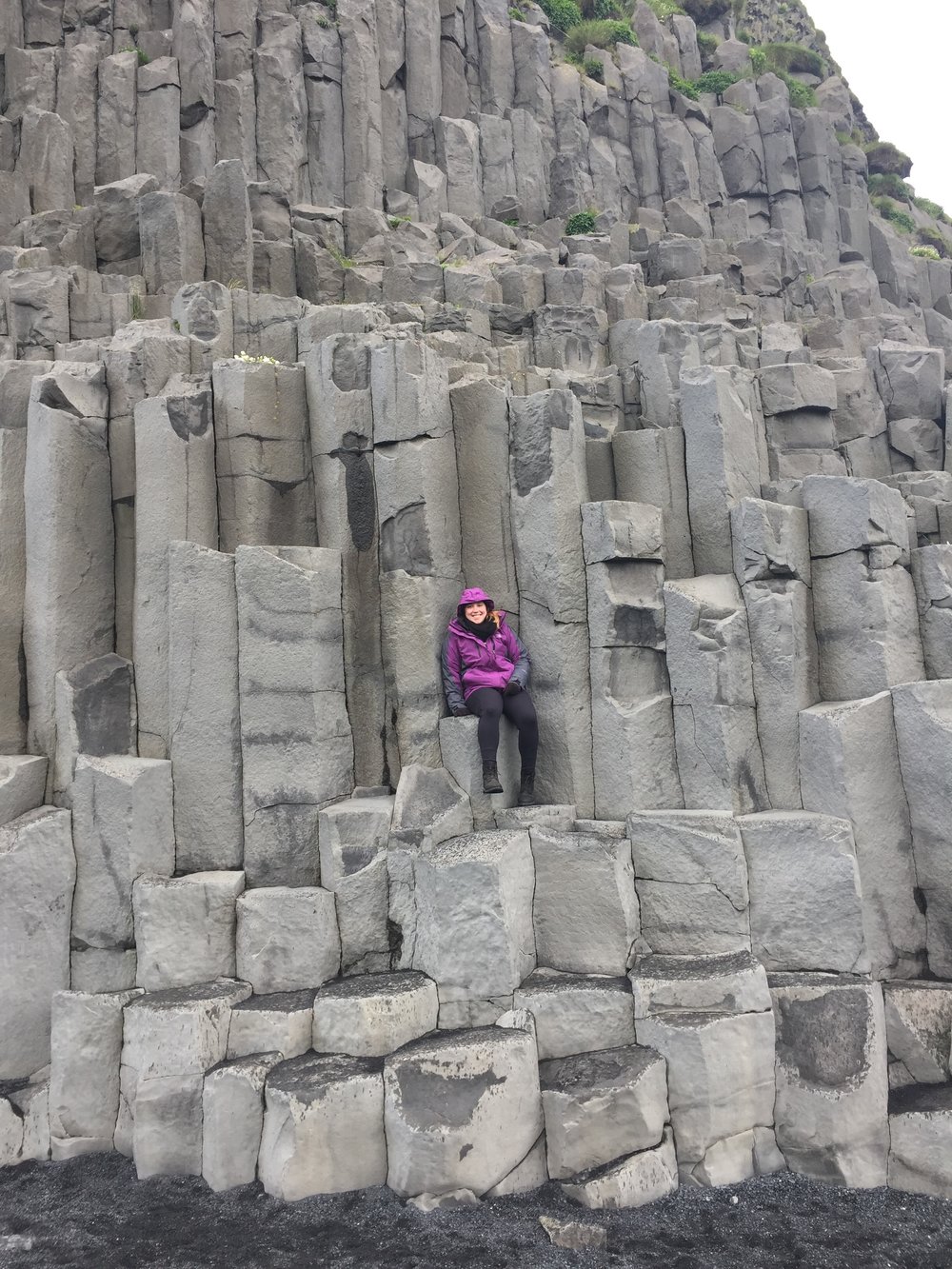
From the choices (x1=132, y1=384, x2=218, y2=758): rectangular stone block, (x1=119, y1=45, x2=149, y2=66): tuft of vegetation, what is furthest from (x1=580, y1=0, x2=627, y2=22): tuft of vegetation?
(x1=132, y1=384, x2=218, y2=758): rectangular stone block

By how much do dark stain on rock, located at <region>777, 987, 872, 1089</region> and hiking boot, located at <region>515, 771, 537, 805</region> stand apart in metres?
2.70

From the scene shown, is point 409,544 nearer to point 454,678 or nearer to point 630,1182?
point 454,678

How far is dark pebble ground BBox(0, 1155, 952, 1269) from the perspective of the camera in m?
6.37

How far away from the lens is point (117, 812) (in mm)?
8547

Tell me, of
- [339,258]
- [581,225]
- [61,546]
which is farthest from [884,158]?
[61,546]

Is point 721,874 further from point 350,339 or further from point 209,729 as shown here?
point 350,339

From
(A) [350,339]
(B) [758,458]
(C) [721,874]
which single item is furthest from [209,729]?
(B) [758,458]

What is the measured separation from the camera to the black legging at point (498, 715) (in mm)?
8641

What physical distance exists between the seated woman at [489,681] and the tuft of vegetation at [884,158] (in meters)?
37.7

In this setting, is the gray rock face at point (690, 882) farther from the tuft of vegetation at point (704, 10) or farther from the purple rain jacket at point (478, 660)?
the tuft of vegetation at point (704, 10)

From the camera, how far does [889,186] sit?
38.4 m

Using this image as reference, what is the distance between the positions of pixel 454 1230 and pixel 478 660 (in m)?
4.48

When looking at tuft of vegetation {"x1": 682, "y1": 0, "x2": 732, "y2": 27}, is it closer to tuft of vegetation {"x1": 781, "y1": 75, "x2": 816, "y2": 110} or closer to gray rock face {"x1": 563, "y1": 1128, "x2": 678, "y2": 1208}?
tuft of vegetation {"x1": 781, "y1": 75, "x2": 816, "y2": 110}

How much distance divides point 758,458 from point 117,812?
742cm
